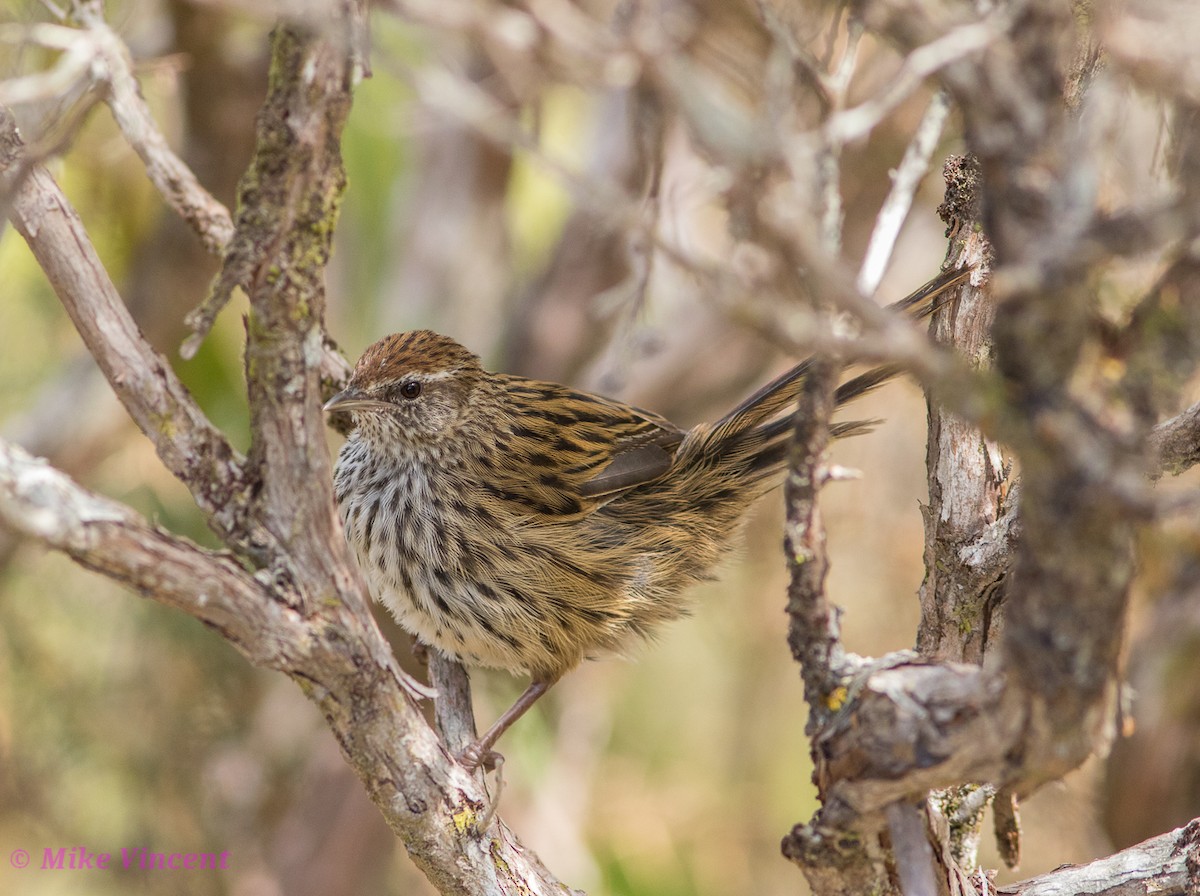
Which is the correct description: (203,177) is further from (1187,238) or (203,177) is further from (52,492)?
(1187,238)

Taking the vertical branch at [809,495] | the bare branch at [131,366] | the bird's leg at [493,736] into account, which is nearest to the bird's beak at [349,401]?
the bird's leg at [493,736]

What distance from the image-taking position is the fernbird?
11.8 feet

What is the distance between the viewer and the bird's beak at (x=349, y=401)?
3.56 metres

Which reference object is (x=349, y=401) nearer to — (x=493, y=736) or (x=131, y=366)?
(x=493, y=736)

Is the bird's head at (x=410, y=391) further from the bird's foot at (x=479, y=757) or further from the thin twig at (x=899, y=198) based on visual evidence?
the thin twig at (x=899, y=198)

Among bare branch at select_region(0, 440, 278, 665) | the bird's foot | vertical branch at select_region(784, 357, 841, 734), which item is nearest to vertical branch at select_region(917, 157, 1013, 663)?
vertical branch at select_region(784, 357, 841, 734)

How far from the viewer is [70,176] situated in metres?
5.93

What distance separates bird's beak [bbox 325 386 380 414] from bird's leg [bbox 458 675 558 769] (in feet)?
3.37

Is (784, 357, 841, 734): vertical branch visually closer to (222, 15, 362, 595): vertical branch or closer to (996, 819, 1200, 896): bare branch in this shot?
(222, 15, 362, 595): vertical branch

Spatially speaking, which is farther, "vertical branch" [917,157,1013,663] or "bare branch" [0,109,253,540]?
"vertical branch" [917,157,1013,663]

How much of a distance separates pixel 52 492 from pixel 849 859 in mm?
1457

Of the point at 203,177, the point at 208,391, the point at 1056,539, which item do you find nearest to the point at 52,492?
the point at 1056,539

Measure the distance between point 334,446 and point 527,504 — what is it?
3011 millimetres

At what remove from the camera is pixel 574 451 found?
3914 mm
